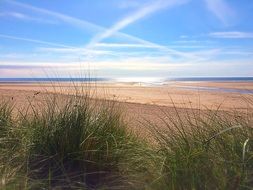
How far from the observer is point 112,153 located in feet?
14.2

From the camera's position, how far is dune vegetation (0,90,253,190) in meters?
3.28

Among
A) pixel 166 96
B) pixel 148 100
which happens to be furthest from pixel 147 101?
pixel 166 96

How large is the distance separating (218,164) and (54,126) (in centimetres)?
197

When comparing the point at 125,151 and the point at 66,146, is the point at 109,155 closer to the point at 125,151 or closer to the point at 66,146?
the point at 125,151

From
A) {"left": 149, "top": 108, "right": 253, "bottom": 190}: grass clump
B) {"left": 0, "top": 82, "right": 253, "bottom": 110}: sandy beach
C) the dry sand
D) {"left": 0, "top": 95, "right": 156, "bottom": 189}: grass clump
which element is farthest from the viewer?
{"left": 0, "top": 82, "right": 253, "bottom": 110}: sandy beach

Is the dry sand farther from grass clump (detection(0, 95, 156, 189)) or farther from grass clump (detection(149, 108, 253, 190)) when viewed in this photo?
grass clump (detection(149, 108, 253, 190))

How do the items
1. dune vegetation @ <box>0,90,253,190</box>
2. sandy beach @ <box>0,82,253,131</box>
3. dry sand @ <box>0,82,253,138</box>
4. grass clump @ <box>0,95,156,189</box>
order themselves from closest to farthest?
dune vegetation @ <box>0,90,253,190</box>
grass clump @ <box>0,95,156,189</box>
dry sand @ <box>0,82,253,138</box>
sandy beach @ <box>0,82,253,131</box>

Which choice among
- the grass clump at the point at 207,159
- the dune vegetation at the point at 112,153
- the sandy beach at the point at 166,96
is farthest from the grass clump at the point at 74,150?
the sandy beach at the point at 166,96

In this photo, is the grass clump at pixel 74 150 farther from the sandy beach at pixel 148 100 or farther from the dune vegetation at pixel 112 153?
the sandy beach at pixel 148 100

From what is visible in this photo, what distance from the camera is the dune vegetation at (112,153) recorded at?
10.8ft

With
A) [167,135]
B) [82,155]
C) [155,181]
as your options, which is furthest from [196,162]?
[82,155]

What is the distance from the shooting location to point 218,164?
133 inches

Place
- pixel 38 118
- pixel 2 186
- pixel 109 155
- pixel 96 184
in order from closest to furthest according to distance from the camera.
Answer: pixel 2 186
pixel 96 184
pixel 109 155
pixel 38 118

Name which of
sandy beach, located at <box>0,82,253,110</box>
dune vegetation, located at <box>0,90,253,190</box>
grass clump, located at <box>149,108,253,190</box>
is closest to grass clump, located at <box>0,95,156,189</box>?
dune vegetation, located at <box>0,90,253,190</box>
